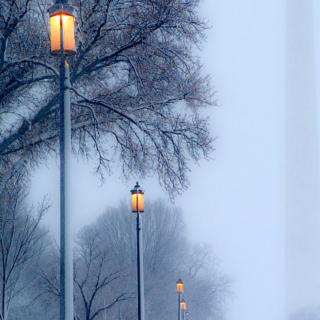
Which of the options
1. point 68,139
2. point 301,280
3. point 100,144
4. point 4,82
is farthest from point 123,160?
point 301,280

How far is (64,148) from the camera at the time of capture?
8648mm

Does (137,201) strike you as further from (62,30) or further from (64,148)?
(62,30)

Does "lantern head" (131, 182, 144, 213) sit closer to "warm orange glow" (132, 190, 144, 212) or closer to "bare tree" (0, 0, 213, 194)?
"warm orange glow" (132, 190, 144, 212)

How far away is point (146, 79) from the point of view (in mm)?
12508

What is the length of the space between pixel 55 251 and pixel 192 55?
2482cm

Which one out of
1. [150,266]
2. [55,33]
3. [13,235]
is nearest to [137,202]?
[13,235]

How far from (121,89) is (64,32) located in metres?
4.16

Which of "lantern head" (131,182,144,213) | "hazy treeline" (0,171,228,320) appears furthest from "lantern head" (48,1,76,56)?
"hazy treeline" (0,171,228,320)

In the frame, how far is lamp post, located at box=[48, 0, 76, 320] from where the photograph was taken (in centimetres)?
837

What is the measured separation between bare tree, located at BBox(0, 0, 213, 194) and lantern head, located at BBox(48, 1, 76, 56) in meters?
2.89

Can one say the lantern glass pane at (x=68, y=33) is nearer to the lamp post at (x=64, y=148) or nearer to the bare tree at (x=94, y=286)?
the lamp post at (x=64, y=148)

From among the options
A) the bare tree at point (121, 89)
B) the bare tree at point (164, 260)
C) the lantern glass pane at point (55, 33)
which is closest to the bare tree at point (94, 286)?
the bare tree at point (164, 260)

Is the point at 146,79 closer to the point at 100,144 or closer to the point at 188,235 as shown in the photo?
the point at 100,144

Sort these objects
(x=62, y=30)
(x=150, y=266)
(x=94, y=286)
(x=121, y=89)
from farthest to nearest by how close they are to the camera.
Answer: (x=150, y=266) → (x=94, y=286) → (x=121, y=89) → (x=62, y=30)
